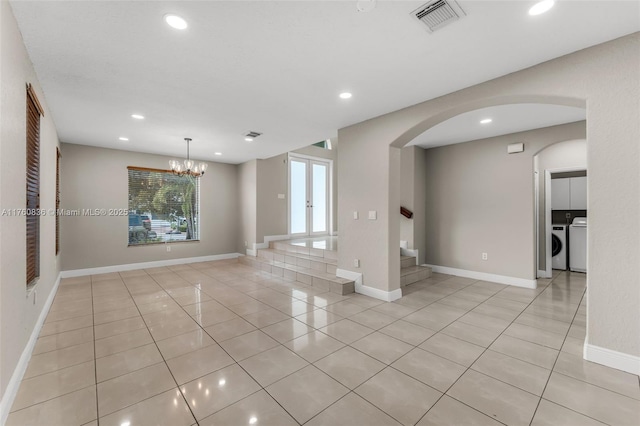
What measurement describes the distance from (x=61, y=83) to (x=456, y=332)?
5073 millimetres

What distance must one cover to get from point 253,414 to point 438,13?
3.03m

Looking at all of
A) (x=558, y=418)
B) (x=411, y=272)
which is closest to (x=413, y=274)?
(x=411, y=272)

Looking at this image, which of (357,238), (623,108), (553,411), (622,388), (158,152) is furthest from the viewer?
(158,152)

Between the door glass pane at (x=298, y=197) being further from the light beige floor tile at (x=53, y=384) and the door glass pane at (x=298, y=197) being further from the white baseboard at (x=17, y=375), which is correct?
the light beige floor tile at (x=53, y=384)

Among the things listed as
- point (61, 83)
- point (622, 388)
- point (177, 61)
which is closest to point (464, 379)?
point (622, 388)

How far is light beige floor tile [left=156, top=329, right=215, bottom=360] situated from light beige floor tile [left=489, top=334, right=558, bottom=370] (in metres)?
2.85

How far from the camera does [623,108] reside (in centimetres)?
223

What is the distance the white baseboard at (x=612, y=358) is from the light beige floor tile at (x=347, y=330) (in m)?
1.89

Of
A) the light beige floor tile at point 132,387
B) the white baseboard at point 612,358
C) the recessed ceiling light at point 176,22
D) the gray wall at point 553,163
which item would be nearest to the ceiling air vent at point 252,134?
the recessed ceiling light at point 176,22

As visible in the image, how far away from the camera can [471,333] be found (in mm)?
2967

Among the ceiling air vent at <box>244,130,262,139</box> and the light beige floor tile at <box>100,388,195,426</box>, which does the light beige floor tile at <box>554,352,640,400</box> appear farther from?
the ceiling air vent at <box>244,130,262,139</box>

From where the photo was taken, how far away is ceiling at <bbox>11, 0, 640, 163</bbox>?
194cm

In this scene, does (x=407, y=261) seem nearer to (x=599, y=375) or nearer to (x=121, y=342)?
(x=599, y=375)

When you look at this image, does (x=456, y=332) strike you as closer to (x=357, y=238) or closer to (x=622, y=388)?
(x=622, y=388)
